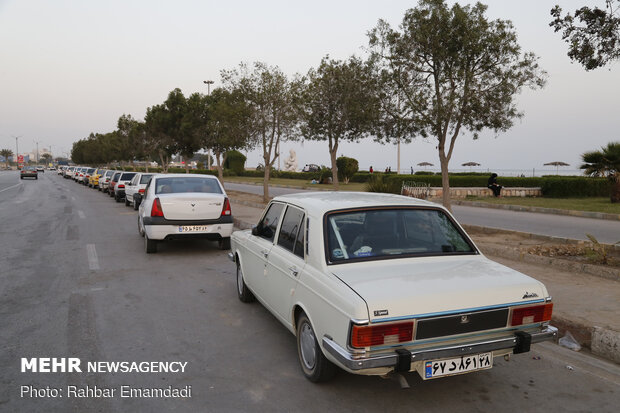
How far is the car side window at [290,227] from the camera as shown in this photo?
431cm

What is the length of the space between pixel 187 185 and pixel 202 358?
6153 mm

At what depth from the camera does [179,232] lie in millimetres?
9133

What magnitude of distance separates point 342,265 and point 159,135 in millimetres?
37026

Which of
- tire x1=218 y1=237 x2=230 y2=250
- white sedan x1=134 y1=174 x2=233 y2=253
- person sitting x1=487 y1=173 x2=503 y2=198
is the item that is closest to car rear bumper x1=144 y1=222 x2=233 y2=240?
white sedan x1=134 y1=174 x2=233 y2=253

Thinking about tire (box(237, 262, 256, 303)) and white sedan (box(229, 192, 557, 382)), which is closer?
white sedan (box(229, 192, 557, 382))

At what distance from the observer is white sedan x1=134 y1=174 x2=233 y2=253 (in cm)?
909

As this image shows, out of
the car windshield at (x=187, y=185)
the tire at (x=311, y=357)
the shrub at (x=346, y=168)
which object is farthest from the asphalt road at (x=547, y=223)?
the shrub at (x=346, y=168)

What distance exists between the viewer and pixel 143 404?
3.46m

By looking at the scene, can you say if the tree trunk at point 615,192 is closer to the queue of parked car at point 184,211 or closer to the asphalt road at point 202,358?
the queue of parked car at point 184,211

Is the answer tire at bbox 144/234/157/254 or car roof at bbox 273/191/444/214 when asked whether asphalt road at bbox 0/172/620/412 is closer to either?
car roof at bbox 273/191/444/214

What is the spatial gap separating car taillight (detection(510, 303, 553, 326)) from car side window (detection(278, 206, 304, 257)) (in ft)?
6.11

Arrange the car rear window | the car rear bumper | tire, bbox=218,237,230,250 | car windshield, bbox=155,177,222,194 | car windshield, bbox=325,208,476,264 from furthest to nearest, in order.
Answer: the car rear window < tire, bbox=218,237,230,250 < car windshield, bbox=155,177,222,194 < the car rear bumper < car windshield, bbox=325,208,476,264

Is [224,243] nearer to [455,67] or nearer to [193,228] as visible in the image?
[193,228]

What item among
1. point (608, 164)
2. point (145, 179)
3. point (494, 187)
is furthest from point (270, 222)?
point (494, 187)
